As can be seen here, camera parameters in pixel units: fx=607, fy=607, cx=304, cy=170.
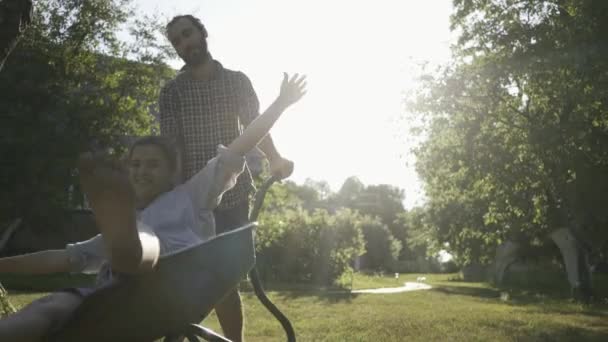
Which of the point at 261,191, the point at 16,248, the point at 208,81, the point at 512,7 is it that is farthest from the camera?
the point at 16,248

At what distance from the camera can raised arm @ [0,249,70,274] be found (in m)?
2.25

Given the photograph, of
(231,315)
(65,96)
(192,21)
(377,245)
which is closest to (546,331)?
(231,315)

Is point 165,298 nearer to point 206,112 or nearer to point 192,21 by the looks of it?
point 192,21

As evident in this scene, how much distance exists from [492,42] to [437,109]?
7.42 feet

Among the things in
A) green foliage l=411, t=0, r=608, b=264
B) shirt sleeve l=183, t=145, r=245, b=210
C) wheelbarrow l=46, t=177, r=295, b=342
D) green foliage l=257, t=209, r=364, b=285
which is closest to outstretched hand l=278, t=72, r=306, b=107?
shirt sleeve l=183, t=145, r=245, b=210

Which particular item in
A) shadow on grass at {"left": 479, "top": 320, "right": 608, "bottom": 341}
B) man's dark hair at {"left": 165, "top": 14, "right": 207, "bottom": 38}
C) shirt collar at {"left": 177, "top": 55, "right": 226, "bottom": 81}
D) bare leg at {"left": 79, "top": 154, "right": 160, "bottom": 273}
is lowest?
shadow on grass at {"left": 479, "top": 320, "right": 608, "bottom": 341}

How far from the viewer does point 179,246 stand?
2213mm

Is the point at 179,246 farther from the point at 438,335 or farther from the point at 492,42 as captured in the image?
the point at 492,42

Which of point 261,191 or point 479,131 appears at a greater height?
point 479,131

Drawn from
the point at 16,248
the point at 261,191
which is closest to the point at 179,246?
Result: the point at 261,191

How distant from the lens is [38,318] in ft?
5.29

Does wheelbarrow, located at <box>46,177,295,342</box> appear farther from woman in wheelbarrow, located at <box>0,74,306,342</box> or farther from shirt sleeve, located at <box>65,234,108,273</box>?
shirt sleeve, located at <box>65,234,108,273</box>

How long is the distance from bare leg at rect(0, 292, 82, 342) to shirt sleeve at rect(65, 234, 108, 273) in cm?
63

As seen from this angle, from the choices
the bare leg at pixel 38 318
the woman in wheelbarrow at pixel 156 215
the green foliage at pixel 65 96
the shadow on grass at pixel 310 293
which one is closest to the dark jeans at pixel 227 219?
the woman in wheelbarrow at pixel 156 215
